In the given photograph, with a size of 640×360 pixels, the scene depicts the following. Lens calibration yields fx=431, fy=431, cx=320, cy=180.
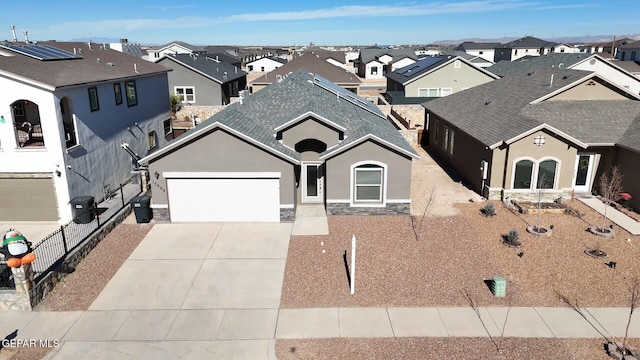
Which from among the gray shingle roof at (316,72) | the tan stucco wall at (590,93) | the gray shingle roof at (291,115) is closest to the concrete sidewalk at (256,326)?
the gray shingle roof at (291,115)

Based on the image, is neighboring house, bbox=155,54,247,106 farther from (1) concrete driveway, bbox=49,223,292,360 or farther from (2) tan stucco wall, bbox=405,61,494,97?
(1) concrete driveway, bbox=49,223,292,360

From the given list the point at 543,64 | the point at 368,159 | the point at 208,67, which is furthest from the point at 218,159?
the point at 543,64

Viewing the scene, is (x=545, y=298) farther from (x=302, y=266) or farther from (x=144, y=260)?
(x=144, y=260)

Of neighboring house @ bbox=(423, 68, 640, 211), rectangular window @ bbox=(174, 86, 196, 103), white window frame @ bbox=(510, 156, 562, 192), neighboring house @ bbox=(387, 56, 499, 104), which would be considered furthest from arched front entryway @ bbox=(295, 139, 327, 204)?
rectangular window @ bbox=(174, 86, 196, 103)

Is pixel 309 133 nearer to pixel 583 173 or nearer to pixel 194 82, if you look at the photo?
pixel 583 173

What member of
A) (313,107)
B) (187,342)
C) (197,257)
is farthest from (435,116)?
(187,342)

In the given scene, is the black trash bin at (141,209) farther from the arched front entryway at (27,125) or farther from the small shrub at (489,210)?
the small shrub at (489,210)
